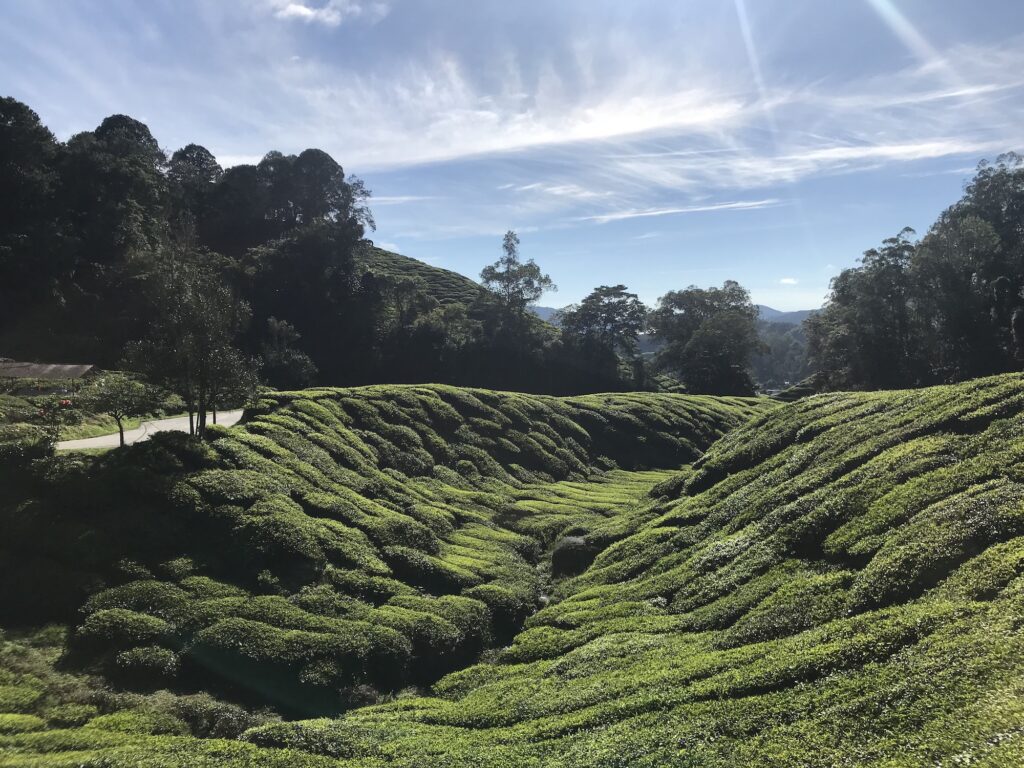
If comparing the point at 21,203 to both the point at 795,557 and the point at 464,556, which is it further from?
the point at 795,557

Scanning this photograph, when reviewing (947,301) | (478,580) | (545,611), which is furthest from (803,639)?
(947,301)

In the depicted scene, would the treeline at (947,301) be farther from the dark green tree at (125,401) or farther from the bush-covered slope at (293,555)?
the dark green tree at (125,401)

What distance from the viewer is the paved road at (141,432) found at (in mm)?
26891

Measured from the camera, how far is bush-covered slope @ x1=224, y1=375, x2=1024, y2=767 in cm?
897

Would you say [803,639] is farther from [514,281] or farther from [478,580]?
[514,281]

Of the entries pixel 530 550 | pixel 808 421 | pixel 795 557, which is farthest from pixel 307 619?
pixel 808 421

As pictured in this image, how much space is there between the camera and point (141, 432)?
3322cm

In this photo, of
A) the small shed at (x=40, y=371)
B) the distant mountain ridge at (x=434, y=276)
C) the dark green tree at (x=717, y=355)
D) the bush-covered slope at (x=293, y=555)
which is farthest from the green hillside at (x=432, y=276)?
the bush-covered slope at (x=293, y=555)

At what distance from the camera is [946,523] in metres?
13.7

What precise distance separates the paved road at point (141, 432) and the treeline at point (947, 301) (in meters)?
80.7

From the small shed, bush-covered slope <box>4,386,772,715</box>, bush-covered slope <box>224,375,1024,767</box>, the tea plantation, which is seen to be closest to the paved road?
bush-covered slope <box>4,386,772,715</box>

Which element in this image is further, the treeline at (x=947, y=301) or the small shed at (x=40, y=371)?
the treeline at (x=947, y=301)

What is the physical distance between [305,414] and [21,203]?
197 ft

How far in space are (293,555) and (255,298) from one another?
71957 millimetres
